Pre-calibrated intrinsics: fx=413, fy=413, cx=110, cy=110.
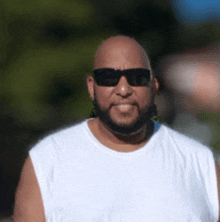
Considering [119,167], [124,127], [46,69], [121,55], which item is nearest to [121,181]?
[119,167]

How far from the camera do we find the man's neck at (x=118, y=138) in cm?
222

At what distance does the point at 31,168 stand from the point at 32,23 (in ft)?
14.1

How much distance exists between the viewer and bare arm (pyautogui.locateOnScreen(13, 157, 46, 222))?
77.7 inches

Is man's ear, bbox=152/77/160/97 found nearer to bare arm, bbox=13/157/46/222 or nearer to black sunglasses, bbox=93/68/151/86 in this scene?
black sunglasses, bbox=93/68/151/86

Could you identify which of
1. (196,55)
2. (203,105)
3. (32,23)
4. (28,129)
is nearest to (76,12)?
(32,23)

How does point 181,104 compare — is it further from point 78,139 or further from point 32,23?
point 78,139

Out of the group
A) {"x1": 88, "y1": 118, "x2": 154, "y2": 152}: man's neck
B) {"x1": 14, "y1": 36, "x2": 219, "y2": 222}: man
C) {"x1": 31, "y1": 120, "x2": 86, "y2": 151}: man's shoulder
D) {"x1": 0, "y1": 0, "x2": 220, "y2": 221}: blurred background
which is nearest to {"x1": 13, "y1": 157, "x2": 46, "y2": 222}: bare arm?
{"x1": 14, "y1": 36, "x2": 219, "y2": 222}: man

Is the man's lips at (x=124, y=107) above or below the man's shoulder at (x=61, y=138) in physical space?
above

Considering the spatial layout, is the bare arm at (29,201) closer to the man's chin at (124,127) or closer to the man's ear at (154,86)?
the man's chin at (124,127)

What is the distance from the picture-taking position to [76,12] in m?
5.95

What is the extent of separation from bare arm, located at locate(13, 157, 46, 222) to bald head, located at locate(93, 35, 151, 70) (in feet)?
2.19

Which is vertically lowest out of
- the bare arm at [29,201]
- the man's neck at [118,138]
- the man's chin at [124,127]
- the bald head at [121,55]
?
the bare arm at [29,201]

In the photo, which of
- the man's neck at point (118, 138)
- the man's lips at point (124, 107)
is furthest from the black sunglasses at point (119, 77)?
the man's neck at point (118, 138)

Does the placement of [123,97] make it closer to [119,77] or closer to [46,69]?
[119,77]
